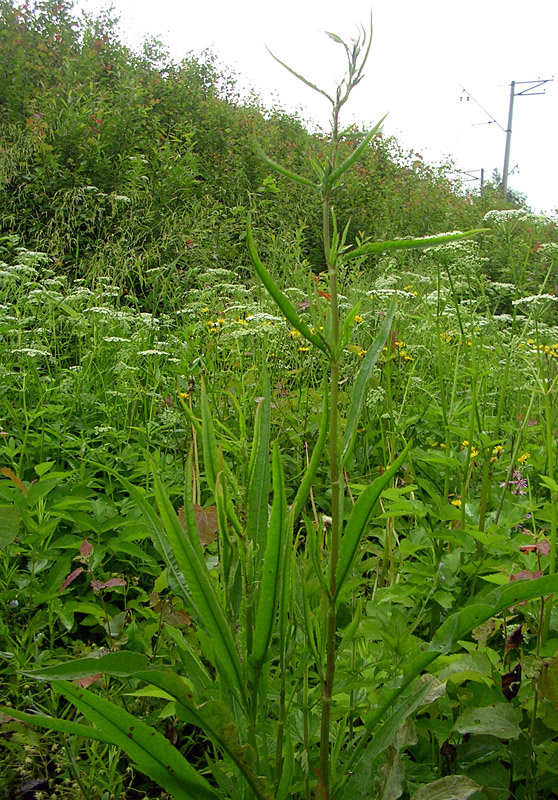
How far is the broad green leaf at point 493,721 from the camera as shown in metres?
0.89

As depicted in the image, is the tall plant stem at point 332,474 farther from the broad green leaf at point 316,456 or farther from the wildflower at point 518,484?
the wildflower at point 518,484

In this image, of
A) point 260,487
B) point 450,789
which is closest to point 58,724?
point 260,487

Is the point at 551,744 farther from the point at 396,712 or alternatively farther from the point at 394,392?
the point at 394,392

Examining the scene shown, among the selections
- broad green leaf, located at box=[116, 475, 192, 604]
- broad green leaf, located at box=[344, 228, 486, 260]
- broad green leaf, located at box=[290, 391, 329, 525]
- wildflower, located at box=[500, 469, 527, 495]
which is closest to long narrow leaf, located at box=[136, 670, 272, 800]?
broad green leaf, located at box=[116, 475, 192, 604]

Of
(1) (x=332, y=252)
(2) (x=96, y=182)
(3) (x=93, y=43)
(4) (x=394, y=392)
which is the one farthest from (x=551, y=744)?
(3) (x=93, y=43)

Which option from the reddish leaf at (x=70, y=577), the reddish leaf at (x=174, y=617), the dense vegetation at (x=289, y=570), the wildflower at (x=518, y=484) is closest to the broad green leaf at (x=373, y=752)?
the dense vegetation at (x=289, y=570)

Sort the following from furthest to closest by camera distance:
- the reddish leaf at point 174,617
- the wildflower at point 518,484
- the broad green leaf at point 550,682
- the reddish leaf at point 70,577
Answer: the wildflower at point 518,484
the reddish leaf at point 70,577
the reddish leaf at point 174,617
the broad green leaf at point 550,682

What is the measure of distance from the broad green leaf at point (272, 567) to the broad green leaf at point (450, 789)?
0.27 m

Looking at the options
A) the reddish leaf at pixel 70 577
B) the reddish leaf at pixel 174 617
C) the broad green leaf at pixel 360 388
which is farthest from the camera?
the reddish leaf at pixel 70 577

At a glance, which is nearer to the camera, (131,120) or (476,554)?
(476,554)

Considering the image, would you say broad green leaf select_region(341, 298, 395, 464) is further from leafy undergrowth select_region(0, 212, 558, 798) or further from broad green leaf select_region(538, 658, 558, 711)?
broad green leaf select_region(538, 658, 558, 711)

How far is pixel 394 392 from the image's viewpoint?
2854 mm

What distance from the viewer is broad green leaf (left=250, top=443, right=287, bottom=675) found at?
699 mm

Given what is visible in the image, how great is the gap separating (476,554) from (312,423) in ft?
3.32
